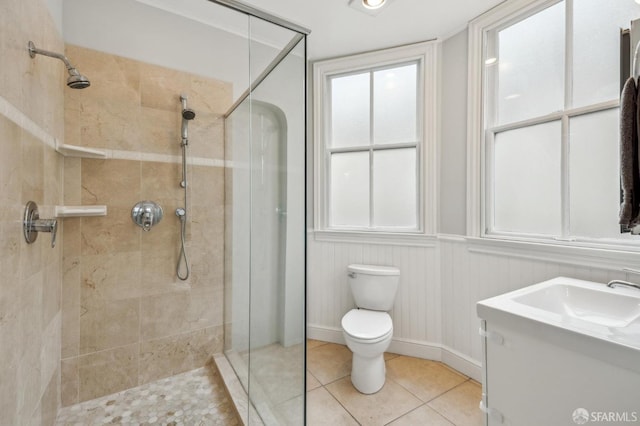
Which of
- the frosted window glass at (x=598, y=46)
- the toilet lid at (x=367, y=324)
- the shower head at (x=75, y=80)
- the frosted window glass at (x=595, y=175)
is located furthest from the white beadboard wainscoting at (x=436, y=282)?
the shower head at (x=75, y=80)

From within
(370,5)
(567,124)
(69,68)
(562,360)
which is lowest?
(562,360)

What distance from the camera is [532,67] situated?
1.71 meters

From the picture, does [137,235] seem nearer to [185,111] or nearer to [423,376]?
[185,111]

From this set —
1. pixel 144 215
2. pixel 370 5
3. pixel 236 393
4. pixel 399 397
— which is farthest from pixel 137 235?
pixel 370 5

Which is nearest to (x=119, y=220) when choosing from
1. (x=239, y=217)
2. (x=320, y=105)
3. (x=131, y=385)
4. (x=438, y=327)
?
(x=239, y=217)

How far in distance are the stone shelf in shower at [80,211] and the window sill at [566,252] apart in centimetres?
232

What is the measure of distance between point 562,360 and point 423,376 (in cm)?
127

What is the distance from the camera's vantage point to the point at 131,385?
1747 millimetres

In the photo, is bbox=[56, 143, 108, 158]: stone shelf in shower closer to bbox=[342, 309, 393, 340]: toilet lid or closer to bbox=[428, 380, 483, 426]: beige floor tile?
bbox=[342, 309, 393, 340]: toilet lid

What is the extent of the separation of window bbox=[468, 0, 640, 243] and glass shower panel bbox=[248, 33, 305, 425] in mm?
1300

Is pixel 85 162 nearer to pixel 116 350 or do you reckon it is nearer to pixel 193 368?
pixel 116 350

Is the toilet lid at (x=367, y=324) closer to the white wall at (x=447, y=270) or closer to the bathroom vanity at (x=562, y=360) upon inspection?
the white wall at (x=447, y=270)

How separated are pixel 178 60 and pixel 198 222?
1.13 m

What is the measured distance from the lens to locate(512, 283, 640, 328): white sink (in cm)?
110
